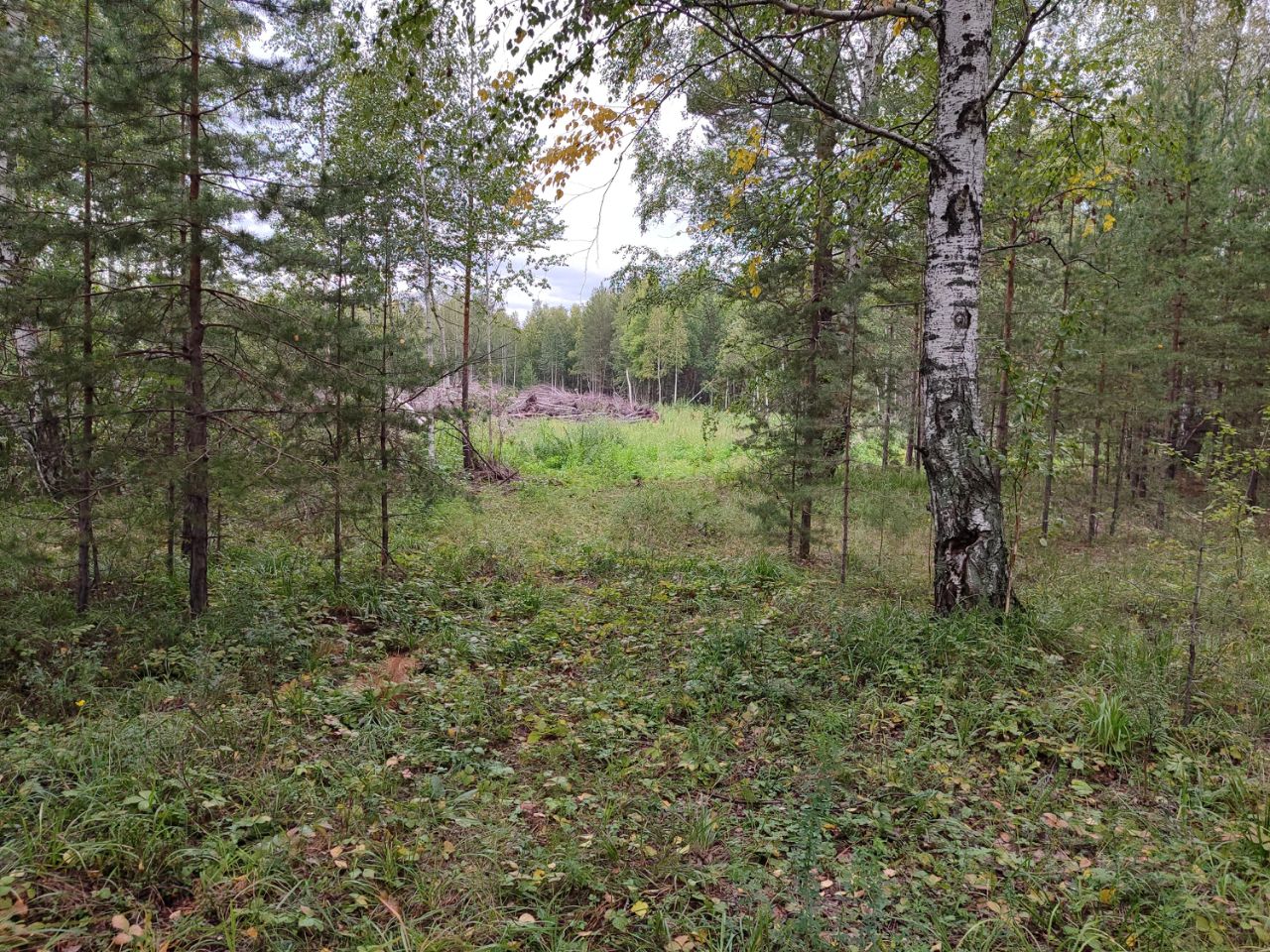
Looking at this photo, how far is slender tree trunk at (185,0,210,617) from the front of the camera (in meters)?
4.93

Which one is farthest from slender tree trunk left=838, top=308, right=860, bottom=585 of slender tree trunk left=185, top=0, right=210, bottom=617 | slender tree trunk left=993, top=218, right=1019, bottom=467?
slender tree trunk left=185, top=0, right=210, bottom=617

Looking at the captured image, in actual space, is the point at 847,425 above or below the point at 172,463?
above

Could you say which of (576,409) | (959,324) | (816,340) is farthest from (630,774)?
(576,409)

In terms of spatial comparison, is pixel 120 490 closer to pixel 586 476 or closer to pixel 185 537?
pixel 185 537

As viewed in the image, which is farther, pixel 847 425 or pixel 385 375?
pixel 847 425

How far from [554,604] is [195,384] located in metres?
3.90

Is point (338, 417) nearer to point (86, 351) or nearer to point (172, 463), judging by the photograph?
A: point (172, 463)

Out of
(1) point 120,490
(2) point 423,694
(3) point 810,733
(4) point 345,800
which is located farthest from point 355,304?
(3) point 810,733

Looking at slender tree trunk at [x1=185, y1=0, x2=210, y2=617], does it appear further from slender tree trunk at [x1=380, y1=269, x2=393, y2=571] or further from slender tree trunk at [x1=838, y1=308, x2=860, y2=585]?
slender tree trunk at [x1=838, y1=308, x2=860, y2=585]

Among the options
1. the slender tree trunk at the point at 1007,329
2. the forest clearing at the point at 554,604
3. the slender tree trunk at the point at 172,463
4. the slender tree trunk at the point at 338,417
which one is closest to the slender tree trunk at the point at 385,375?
the forest clearing at the point at 554,604

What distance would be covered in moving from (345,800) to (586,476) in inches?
530

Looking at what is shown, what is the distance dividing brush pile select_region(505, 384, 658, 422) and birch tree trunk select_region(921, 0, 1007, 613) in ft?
68.3

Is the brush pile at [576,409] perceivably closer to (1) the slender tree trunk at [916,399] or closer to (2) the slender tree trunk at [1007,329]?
(1) the slender tree trunk at [916,399]

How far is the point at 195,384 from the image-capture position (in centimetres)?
518
